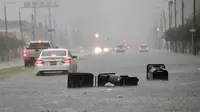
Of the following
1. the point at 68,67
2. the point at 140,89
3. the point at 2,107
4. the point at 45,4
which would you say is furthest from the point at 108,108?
the point at 45,4

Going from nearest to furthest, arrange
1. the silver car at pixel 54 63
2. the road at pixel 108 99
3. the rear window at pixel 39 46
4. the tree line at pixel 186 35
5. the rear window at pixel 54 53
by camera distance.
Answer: the road at pixel 108 99
the silver car at pixel 54 63
the rear window at pixel 54 53
the rear window at pixel 39 46
the tree line at pixel 186 35

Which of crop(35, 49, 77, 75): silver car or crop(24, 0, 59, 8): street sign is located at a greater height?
crop(24, 0, 59, 8): street sign

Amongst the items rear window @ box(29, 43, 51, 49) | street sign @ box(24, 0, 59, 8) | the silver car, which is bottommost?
the silver car

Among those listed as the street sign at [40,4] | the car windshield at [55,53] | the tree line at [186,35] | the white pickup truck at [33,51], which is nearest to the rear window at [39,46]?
the white pickup truck at [33,51]

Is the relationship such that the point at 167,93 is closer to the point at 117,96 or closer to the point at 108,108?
the point at 117,96

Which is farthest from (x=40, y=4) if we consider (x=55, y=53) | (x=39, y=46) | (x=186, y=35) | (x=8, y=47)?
(x=55, y=53)

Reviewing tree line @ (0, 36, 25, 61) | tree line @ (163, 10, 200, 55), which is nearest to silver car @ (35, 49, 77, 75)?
tree line @ (163, 10, 200, 55)

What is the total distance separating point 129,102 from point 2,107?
11.0ft

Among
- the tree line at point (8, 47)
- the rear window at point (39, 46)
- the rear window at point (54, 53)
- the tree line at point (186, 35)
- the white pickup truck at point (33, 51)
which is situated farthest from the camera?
the tree line at point (8, 47)

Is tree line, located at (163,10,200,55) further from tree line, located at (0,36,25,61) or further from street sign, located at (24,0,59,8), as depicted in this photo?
tree line, located at (0,36,25,61)

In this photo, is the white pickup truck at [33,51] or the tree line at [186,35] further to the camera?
the tree line at [186,35]

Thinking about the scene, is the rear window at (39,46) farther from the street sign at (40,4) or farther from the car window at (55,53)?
the street sign at (40,4)

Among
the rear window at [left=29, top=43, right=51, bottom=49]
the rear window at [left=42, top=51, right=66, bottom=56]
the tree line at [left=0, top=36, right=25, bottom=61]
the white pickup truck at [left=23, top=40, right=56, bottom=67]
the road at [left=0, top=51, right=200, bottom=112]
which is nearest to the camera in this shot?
the road at [left=0, top=51, right=200, bottom=112]

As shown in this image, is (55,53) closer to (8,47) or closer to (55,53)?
(55,53)
